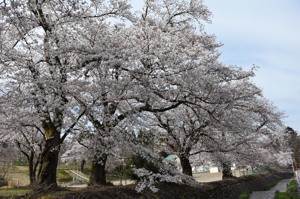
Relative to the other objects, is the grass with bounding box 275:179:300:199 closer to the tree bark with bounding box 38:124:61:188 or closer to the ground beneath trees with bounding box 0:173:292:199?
the ground beneath trees with bounding box 0:173:292:199

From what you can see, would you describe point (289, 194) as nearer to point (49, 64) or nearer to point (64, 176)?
point (49, 64)

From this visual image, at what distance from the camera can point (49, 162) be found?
1059 centimetres

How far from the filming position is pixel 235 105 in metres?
12.7

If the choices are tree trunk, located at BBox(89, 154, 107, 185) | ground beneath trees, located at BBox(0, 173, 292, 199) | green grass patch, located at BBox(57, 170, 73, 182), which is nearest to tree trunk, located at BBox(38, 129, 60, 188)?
ground beneath trees, located at BBox(0, 173, 292, 199)

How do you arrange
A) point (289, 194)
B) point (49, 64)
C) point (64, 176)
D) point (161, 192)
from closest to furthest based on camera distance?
point (49, 64) → point (161, 192) → point (289, 194) → point (64, 176)

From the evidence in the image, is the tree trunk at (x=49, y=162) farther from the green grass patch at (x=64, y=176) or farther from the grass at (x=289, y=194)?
the green grass patch at (x=64, y=176)

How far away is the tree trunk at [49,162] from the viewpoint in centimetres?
1025

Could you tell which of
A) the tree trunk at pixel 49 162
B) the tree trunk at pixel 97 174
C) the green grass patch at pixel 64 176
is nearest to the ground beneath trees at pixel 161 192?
the tree trunk at pixel 49 162

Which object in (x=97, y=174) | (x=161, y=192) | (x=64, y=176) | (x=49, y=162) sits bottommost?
(x=161, y=192)

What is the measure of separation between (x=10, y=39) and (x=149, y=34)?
15.4 feet

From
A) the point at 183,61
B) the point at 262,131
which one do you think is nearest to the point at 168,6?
Result: the point at 183,61

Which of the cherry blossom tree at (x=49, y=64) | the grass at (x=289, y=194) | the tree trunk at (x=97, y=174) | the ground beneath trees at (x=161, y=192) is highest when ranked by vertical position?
the cherry blossom tree at (x=49, y=64)

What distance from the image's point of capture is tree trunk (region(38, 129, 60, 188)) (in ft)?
33.6

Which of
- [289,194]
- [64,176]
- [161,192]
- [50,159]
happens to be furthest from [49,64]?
[64,176]
